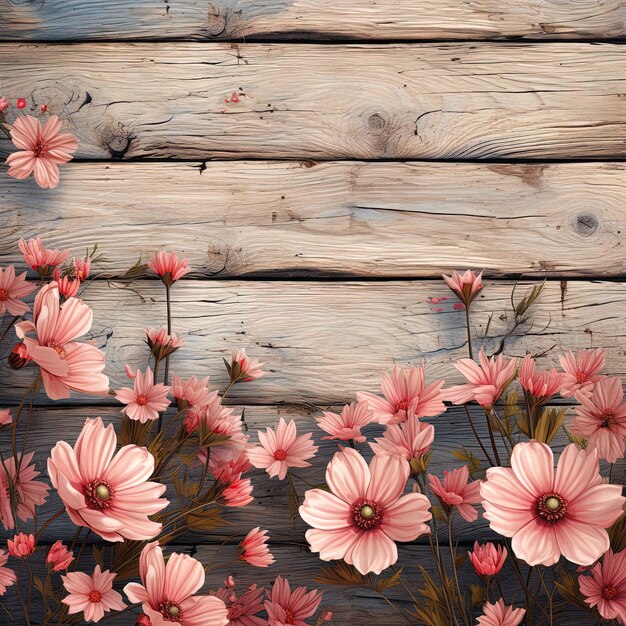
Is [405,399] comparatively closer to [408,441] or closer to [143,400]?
[408,441]

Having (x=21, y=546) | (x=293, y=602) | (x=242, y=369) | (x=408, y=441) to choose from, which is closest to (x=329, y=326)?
(x=242, y=369)

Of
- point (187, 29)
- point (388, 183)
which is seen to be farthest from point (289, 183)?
point (187, 29)

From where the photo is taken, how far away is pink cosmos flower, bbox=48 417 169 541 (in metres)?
0.55

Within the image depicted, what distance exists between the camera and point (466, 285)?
2.72ft

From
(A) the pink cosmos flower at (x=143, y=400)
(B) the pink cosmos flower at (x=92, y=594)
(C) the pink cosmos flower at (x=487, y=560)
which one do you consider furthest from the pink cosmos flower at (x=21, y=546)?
(C) the pink cosmos flower at (x=487, y=560)

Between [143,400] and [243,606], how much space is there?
297mm

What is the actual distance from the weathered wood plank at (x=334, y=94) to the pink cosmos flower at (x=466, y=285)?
0.62ft

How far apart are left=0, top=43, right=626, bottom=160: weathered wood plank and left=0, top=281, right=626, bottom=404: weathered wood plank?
0.66 ft

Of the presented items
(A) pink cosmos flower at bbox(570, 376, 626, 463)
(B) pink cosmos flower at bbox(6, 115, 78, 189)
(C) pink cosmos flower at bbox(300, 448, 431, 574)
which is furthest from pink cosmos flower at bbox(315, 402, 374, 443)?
(B) pink cosmos flower at bbox(6, 115, 78, 189)

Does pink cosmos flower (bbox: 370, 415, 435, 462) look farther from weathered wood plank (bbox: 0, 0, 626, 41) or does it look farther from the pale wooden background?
weathered wood plank (bbox: 0, 0, 626, 41)

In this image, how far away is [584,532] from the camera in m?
0.56

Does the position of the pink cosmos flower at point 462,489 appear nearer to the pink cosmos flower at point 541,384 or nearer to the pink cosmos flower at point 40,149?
the pink cosmos flower at point 541,384

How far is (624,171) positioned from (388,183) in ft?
1.12

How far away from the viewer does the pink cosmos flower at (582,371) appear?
2.52 feet
